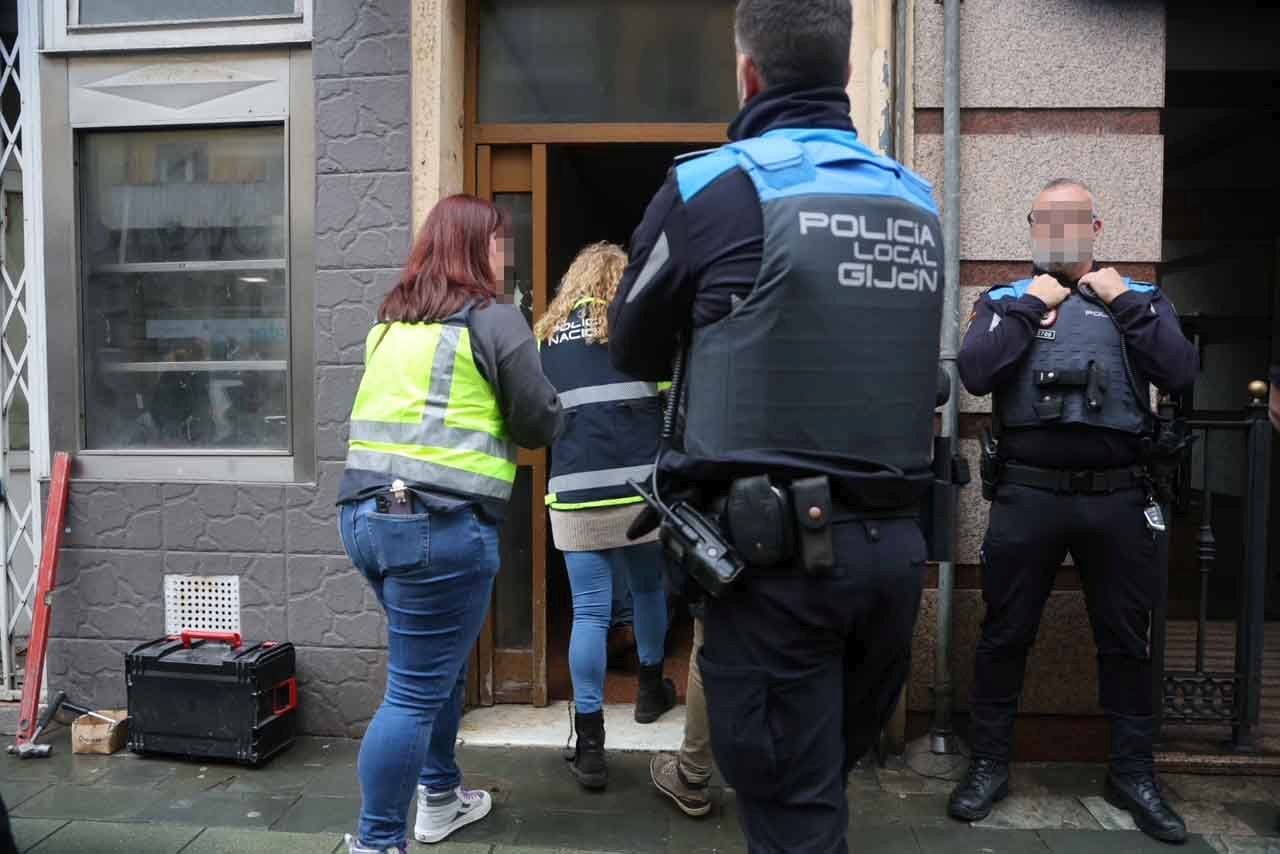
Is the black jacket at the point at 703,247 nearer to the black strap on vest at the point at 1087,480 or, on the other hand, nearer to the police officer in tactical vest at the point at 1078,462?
the police officer in tactical vest at the point at 1078,462

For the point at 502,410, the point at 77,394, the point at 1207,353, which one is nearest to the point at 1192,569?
the point at 1207,353

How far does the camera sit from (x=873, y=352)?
1.74 metres

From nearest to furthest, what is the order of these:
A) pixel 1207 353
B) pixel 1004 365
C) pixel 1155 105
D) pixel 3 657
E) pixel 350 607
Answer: pixel 1004 365 < pixel 1155 105 < pixel 350 607 < pixel 3 657 < pixel 1207 353

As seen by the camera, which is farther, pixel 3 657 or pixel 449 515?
pixel 3 657

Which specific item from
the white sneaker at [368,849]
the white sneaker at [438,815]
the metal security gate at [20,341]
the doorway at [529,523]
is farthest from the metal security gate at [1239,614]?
the metal security gate at [20,341]

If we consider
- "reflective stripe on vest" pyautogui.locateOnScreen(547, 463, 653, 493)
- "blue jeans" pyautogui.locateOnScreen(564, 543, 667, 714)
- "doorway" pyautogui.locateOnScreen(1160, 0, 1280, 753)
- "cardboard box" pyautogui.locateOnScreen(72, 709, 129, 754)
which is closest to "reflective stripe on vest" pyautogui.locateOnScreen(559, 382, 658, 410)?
"reflective stripe on vest" pyautogui.locateOnScreen(547, 463, 653, 493)

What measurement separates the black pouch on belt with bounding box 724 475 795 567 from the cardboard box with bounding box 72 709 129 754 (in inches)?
124

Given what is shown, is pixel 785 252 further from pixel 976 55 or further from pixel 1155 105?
pixel 1155 105

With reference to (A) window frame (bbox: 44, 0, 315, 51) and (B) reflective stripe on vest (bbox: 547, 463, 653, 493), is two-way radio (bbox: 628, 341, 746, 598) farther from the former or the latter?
(A) window frame (bbox: 44, 0, 315, 51)

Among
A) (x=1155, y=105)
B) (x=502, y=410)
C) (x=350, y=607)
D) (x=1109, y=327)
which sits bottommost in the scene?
(x=350, y=607)

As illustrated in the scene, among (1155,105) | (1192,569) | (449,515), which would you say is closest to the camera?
(449,515)

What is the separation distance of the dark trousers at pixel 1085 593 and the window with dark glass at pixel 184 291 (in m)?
2.79

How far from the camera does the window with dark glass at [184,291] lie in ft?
13.1

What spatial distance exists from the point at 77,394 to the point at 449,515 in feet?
7.81
